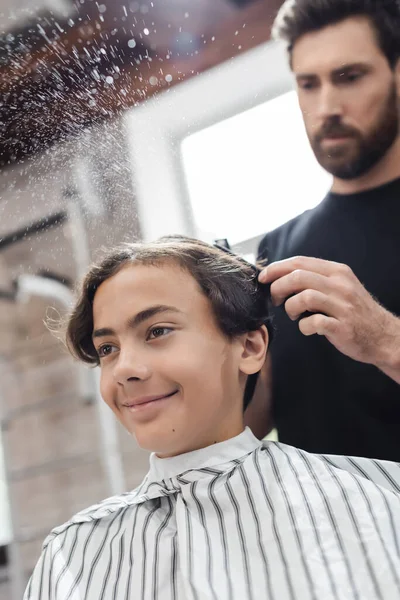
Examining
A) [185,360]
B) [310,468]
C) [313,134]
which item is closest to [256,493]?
[310,468]

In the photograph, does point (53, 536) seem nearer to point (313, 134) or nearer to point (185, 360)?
point (185, 360)

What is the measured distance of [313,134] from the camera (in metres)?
0.83

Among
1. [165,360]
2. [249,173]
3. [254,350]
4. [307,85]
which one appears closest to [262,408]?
[254,350]

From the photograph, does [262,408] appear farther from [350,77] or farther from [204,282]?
[350,77]

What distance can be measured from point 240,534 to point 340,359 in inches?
9.8

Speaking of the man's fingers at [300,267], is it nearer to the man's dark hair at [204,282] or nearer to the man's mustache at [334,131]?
the man's dark hair at [204,282]

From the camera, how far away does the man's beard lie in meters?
0.80

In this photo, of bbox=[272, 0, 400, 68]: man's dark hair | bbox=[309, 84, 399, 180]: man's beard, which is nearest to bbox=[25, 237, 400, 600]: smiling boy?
bbox=[309, 84, 399, 180]: man's beard

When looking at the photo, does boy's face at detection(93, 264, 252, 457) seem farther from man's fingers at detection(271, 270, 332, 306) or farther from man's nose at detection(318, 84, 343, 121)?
man's nose at detection(318, 84, 343, 121)

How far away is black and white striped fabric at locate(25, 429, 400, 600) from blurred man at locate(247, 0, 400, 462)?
0.06 metres

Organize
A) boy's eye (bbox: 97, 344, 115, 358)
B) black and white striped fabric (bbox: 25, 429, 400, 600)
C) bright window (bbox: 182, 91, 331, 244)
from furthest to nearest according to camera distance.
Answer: bright window (bbox: 182, 91, 331, 244), boy's eye (bbox: 97, 344, 115, 358), black and white striped fabric (bbox: 25, 429, 400, 600)

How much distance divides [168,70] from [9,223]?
0.31 metres

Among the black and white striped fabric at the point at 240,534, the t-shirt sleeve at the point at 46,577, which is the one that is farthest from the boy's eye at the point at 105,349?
the t-shirt sleeve at the point at 46,577

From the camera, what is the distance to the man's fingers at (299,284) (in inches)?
29.4
